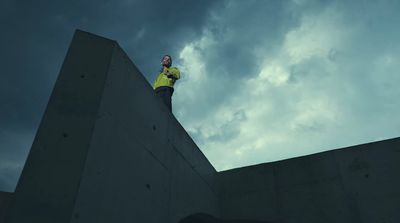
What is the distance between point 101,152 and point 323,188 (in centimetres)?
599

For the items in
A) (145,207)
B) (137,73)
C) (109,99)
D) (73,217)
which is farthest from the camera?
(137,73)

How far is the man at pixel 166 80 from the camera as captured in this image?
9406 millimetres

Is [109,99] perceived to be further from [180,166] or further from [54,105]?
[180,166]

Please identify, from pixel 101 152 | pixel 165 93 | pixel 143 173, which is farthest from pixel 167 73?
pixel 101 152

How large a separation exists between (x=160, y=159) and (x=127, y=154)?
4.15 ft

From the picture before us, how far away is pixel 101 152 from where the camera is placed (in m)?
5.20

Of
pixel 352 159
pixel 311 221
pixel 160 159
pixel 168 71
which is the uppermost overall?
pixel 168 71

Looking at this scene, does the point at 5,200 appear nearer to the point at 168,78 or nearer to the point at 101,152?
the point at 101,152

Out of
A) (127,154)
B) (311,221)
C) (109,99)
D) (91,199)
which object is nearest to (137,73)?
(109,99)

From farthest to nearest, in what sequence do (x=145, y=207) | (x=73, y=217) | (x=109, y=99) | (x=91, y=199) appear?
(x=145, y=207) → (x=109, y=99) → (x=91, y=199) → (x=73, y=217)

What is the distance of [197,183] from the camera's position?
8.77 m

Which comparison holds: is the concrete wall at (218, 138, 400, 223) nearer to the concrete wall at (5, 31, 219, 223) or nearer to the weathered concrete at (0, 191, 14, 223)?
the concrete wall at (5, 31, 219, 223)

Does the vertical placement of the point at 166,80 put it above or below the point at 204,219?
above

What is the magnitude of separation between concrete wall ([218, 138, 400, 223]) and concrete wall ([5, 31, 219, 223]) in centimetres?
231
